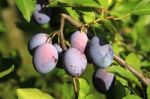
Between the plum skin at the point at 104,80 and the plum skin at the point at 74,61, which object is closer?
the plum skin at the point at 74,61

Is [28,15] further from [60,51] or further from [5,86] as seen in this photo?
[5,86]

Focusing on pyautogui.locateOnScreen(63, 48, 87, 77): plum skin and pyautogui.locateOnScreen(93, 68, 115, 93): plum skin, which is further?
pyautogui.locateOnScreen(93, 68, 115, 93): plum skin

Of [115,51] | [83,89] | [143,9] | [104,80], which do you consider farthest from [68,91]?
[115,51]

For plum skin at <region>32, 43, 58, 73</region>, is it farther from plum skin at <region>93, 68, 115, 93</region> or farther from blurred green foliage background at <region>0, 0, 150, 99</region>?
plum skin at <region>93, 68, 115, 93</region>

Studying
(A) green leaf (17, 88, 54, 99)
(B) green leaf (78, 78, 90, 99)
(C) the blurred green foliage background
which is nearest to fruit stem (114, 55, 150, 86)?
(C) the blurred green foliage background

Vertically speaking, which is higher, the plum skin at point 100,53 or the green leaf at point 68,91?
the plum skin at point 100,53

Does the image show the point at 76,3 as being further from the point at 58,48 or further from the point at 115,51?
the point at 115,51

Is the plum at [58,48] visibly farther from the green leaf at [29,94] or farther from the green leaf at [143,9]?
the green leaf at [143,9]

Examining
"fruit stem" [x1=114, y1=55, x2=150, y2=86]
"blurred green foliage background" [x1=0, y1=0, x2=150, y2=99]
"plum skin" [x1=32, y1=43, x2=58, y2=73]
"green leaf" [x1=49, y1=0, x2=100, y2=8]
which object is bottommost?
"blurred green foliage background" [x1=0, y1=0, x2=150, y2=99]

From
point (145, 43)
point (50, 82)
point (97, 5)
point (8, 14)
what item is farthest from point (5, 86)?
point (8, 14)

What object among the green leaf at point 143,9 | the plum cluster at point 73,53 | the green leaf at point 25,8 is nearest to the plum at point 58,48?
the plum cluster at point 73,53
